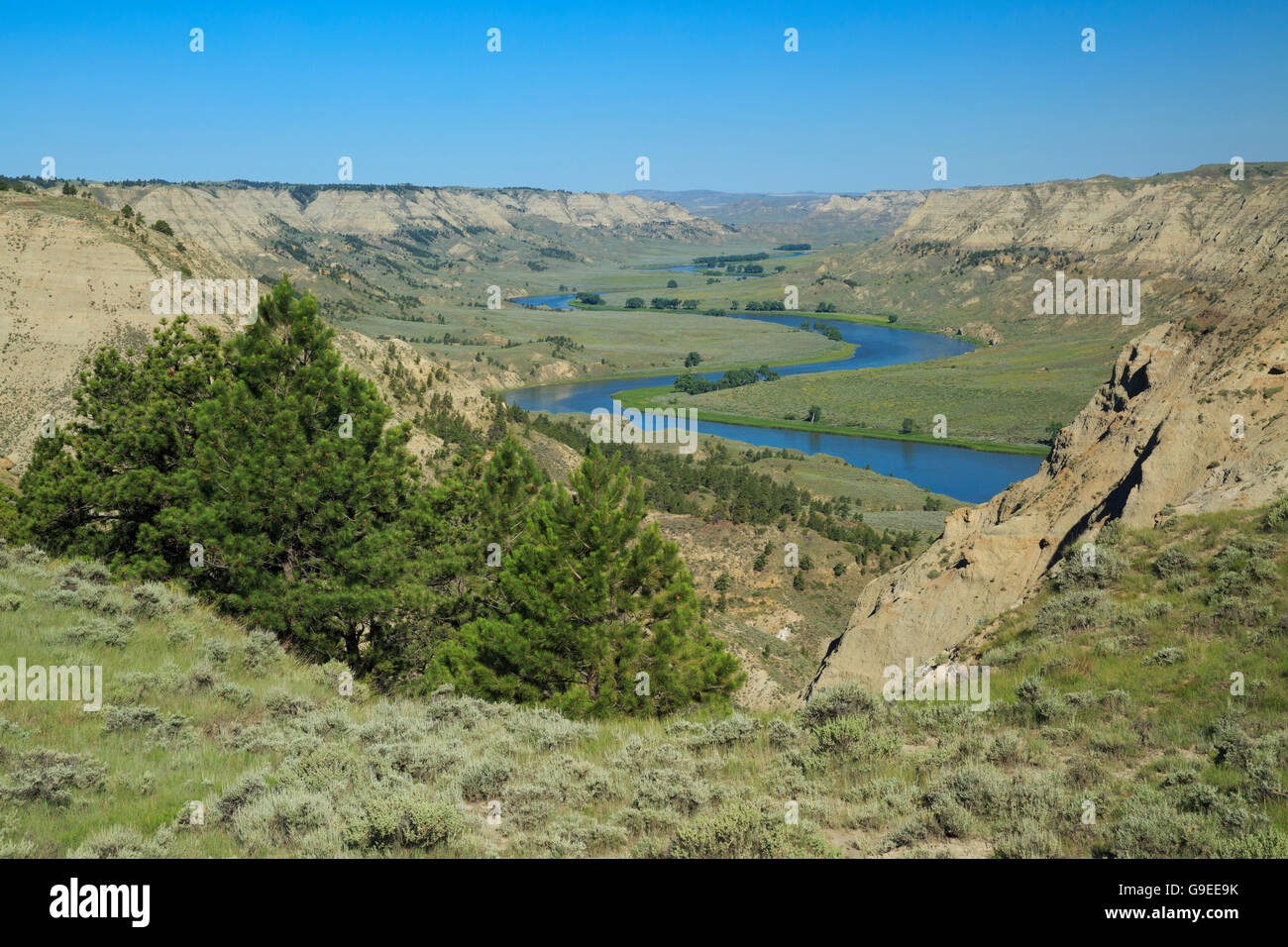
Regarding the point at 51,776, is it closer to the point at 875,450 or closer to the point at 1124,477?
the point at 1124,477

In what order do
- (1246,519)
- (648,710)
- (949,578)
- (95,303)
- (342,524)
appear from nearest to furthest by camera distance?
(1246,519), (648,710), (342,524), (949,578), (95,303)

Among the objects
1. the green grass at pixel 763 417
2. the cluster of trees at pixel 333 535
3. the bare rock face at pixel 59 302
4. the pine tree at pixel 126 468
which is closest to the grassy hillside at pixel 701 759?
the cluster of trees at pixel 333 535

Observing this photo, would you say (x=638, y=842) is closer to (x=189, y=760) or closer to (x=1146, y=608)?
(x=189, y=760)

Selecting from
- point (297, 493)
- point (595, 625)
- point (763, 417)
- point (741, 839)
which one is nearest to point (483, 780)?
point (741, 839)

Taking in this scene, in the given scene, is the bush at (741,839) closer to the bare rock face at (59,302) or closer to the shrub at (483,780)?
the shrub at (483,780)
